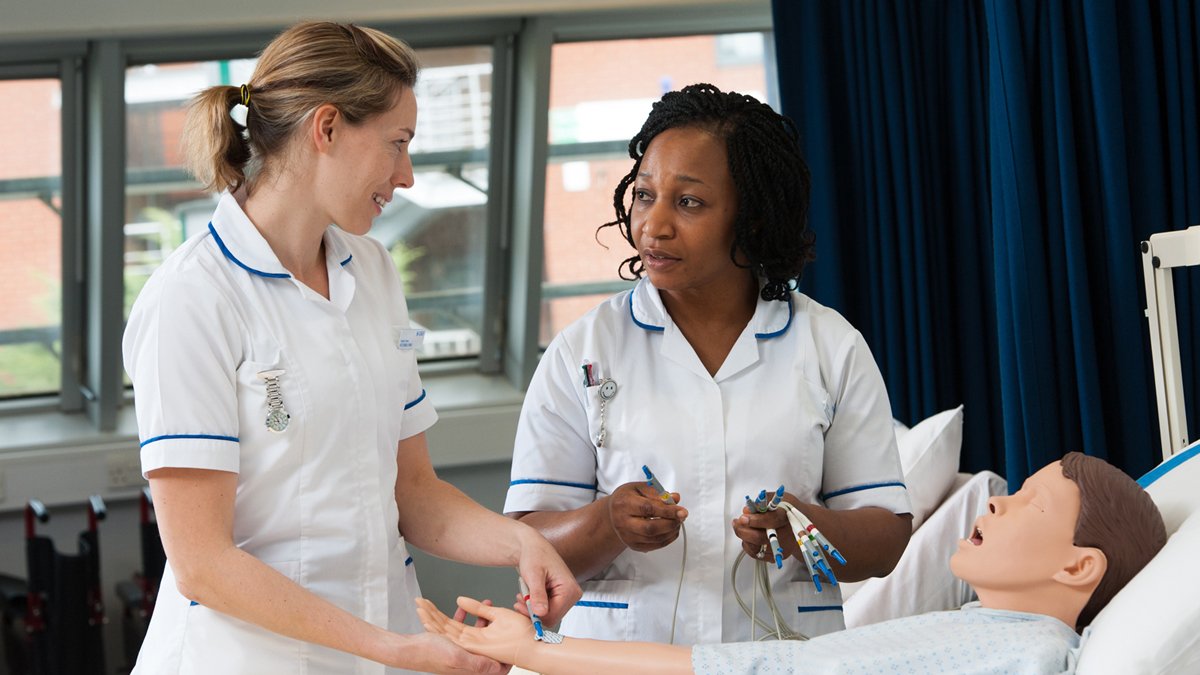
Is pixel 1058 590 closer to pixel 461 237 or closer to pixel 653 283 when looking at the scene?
pixel 653 283

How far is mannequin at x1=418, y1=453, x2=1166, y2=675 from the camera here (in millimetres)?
1637

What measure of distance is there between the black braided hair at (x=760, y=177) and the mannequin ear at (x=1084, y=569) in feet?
1.84

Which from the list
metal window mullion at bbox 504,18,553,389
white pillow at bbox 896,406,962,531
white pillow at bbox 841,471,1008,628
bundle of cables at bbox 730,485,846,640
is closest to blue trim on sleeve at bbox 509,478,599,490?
bundle of cables at bbox 730,485,846,640

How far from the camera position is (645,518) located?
5.56 ft

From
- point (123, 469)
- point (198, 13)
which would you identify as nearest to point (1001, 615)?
point (198, 13)

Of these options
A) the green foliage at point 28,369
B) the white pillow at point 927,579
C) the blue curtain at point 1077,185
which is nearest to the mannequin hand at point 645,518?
the white pillow at point 927,579

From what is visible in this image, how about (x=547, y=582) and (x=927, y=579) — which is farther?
(x=927, y=579)

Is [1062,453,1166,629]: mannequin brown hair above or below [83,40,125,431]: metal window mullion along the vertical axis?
below

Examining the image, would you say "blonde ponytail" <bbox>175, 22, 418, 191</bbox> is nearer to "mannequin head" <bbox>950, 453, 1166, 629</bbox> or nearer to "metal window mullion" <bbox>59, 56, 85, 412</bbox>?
"mannequin head" <bbox>950, 453, 1166, 629</bbox>

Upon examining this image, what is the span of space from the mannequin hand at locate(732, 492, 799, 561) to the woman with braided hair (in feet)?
0.11

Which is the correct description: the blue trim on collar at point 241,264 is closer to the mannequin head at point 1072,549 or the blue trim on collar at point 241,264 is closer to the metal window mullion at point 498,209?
the mannequin head at point 1072,549

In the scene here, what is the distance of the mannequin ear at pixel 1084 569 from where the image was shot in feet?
5.70

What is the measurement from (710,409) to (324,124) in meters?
0.69

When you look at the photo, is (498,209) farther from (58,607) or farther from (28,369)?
(58,607)
